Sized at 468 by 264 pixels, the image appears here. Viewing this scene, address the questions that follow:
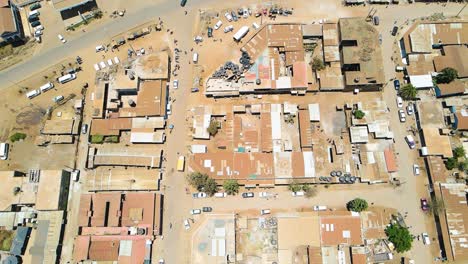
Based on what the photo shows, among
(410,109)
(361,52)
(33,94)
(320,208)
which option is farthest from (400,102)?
(33,94)

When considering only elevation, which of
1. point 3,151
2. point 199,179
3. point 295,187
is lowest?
point 295,187

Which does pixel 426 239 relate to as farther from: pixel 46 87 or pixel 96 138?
pixel 46 87

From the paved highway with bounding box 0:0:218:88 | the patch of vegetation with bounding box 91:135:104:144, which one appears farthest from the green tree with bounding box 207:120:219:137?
the paved highway with bounding box 0:0:218:88

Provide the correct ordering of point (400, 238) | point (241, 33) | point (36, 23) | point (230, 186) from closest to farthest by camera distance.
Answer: point (400, 238)
point (230, 186)
point (241, 33)
point (36, 23)

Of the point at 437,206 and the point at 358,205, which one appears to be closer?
the point at 358,205

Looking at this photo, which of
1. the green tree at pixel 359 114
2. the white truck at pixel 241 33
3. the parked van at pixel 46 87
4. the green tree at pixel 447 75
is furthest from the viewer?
the white truck at pixel 241 33

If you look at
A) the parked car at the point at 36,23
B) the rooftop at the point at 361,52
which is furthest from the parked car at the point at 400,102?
the parked car at the point at 36,23

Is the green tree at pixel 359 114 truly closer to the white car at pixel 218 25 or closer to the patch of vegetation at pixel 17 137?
the white car at pixel 218 25
